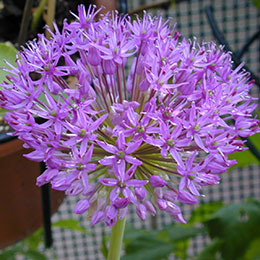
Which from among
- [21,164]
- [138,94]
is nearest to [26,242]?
[21,164]

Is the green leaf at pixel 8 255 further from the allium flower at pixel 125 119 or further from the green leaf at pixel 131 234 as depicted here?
the allium flower at pixel 125 119

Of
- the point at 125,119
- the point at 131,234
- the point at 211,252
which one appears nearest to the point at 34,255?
the point at 131,234

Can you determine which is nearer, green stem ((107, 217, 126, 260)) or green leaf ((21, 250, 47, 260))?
green stem ((107, 217, 126, 260))

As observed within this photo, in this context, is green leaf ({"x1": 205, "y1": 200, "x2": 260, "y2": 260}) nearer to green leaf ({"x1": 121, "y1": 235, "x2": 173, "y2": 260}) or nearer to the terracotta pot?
green leaf ({"x1": 121, "y1": 235, "x2": 173, "y2": 260})

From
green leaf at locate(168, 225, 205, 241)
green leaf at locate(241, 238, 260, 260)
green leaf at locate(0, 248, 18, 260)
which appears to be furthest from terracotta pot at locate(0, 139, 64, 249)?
green leaf at locate(241, 238, 260, 260)

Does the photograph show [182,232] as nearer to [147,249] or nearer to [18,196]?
[147,249]

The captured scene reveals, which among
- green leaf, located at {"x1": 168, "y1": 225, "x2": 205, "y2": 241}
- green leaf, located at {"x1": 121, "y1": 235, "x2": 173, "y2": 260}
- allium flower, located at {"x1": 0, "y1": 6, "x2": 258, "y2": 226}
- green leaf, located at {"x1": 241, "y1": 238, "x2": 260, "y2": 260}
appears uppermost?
allium flower, located at {"x1": 0, "y1": 6, "x2": 258, "y2": 226}
